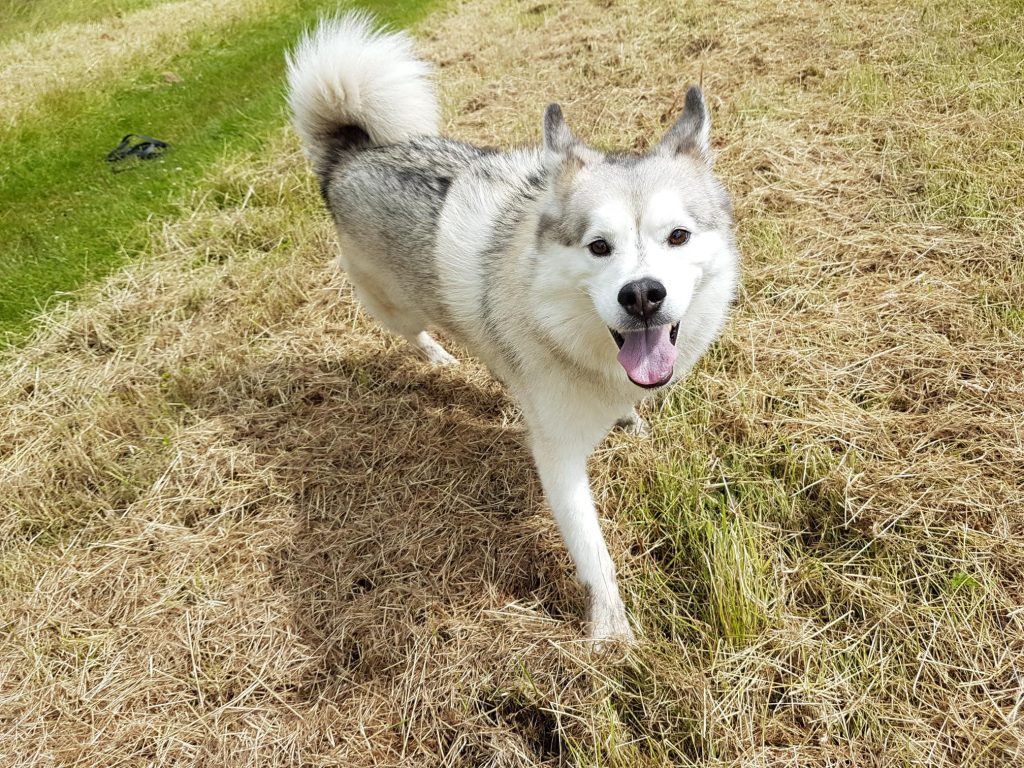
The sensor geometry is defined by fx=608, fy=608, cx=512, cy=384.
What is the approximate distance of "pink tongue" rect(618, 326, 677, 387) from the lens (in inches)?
88.0

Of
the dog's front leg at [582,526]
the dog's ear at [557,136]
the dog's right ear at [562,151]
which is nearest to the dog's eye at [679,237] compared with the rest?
the dog's right ear at [562,151]

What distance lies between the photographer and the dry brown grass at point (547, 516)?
2240mm

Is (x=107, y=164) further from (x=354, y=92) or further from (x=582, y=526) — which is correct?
(x=582, y=526)

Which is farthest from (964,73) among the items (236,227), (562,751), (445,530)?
(236,227)

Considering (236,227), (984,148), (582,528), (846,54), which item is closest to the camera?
(582,528)

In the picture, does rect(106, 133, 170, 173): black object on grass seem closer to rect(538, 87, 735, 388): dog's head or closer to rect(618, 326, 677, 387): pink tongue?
rect(538, 87, 735, 388): dog's head

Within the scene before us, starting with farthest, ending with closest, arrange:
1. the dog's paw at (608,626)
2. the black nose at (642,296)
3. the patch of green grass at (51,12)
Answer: the patch of green grass at (51,12), the dog's paw at (608,626), the black nose at (642,296)

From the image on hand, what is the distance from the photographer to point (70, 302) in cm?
492

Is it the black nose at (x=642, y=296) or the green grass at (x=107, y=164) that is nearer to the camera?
the black nose at (x=642, y=296)

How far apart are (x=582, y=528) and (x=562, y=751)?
805mm

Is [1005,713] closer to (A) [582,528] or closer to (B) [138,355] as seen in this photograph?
(A) [582,528]

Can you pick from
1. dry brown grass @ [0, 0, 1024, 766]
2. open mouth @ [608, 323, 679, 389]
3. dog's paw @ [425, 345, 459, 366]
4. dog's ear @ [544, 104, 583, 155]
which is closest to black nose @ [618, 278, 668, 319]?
open mouth @ [608, 323, 679, 389]

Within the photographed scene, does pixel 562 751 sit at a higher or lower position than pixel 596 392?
lower

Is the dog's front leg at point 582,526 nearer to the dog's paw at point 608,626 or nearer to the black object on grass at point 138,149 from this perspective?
the dog's paw at point 608,626
